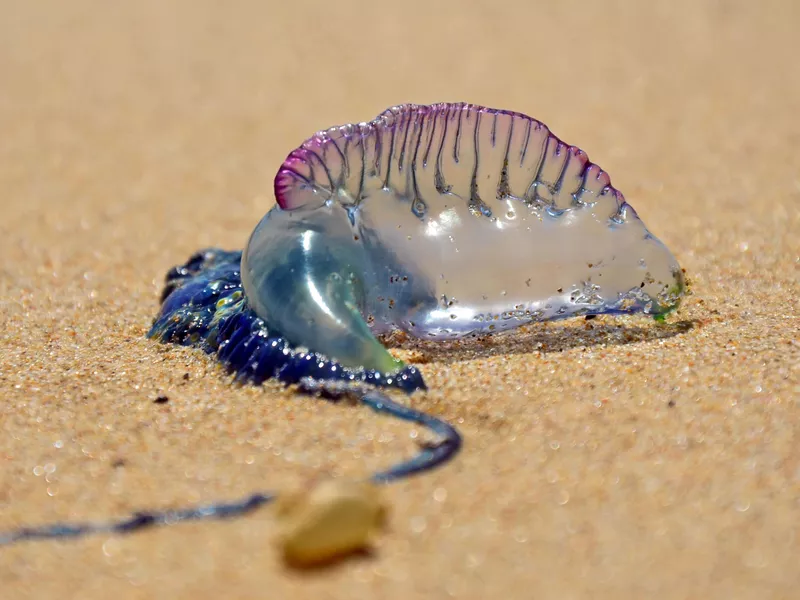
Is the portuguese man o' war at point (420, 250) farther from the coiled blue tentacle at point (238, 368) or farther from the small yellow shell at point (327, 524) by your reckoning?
the small yellow shell at point (327, 524)

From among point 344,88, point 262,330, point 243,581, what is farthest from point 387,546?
point 344,88

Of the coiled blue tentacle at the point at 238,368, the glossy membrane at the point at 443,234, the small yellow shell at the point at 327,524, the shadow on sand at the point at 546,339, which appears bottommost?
the small yellow shell at the point at 327,524

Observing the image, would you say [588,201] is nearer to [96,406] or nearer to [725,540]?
→ [725,540]

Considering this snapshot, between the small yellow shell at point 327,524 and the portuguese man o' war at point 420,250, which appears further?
the portuguese man o' war at point 420,250

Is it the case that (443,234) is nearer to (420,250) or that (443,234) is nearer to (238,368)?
(420,250)

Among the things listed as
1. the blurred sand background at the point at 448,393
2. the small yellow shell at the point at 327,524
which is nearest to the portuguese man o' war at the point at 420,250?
the blurred sand background at the point at 448,393

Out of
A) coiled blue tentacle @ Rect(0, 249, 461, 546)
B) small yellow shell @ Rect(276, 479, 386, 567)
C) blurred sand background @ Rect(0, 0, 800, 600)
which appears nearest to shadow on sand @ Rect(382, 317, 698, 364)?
blurred sand background @ Rect(0, 0, 800, 600)

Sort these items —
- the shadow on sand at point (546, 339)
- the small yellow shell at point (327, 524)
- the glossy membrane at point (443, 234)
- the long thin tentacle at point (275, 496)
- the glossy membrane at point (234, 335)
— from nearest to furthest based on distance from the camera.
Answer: the small yellow shell at point (327, 524), the long thin tentacle at point (275, 496), the glossy membrane at point (234, 335), the glossy membrane at point (443, 234), the shadow on sand at point (546, 339)
